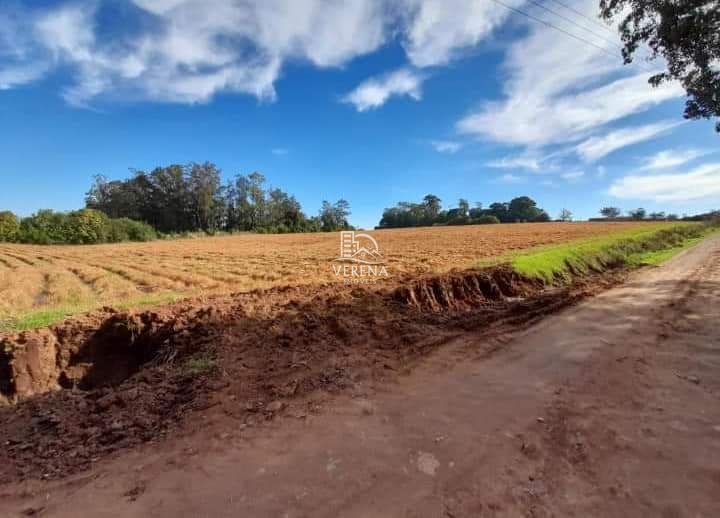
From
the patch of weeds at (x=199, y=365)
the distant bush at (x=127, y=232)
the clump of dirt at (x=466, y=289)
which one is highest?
the distant bush at (x=127, y=232)

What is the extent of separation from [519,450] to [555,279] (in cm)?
862

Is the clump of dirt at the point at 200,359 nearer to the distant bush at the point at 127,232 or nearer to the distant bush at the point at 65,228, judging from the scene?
the distant bush at the point at 65,228

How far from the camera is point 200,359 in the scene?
4.75 m

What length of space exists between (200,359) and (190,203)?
286ft

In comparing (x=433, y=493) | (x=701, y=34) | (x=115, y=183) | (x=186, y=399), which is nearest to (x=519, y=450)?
(x=433, y=493)

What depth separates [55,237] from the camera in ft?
162

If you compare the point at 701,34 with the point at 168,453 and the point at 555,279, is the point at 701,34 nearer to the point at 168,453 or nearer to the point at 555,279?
the point at 555,279

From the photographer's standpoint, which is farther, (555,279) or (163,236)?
(163,236)

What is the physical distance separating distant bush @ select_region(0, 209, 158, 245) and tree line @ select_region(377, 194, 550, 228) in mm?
70554

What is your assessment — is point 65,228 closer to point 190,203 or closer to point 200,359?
point 190,203

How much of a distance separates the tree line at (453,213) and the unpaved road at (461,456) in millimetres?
93713

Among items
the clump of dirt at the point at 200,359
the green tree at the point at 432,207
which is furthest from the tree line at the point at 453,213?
the clump of dirt at the point at 200,359

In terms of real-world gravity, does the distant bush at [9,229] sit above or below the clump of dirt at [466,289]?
above

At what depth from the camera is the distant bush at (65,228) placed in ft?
157
